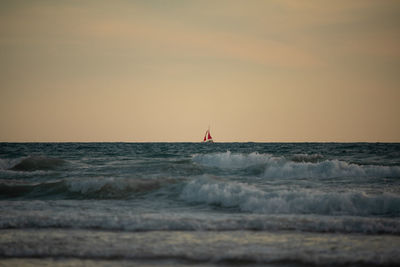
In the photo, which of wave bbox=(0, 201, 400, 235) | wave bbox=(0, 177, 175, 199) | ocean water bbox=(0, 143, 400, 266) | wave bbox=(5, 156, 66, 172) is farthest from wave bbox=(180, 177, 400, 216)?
wave bbox=(5, 156, 66, 172)

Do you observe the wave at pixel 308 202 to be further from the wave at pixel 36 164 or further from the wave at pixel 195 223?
the wave at pixel 36 164

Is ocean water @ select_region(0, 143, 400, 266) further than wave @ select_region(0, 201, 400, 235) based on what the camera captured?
No

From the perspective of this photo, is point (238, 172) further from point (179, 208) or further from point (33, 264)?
point (33, 264)

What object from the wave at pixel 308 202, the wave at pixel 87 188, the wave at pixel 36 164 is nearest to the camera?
the wave at pixel 308 202

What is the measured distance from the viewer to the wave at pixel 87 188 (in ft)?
43.6

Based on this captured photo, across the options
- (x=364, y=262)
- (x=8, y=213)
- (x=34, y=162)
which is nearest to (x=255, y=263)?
(x=364, y=262)

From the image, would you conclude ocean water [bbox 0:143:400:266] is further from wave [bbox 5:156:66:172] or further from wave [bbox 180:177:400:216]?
wave [bbox 5:156:66:172]

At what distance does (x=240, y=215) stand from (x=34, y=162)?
19956mm

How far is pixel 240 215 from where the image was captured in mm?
9523

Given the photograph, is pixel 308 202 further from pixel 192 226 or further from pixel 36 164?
pixel 36 164

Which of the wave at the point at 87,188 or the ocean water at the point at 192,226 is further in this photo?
the wave at the point at 87,188

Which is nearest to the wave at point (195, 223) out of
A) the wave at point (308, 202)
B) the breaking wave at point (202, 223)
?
the breaking wave at point (202, 223)

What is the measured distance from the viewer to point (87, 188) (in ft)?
45.5

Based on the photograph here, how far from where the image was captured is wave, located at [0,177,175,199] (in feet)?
43.6
